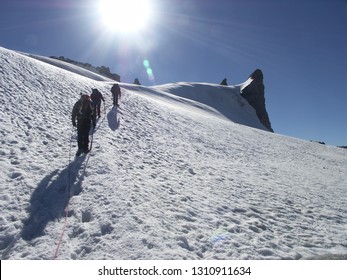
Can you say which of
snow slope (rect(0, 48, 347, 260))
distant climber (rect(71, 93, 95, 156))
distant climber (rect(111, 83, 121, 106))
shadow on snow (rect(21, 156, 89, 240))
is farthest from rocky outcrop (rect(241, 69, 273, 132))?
shadow on snow (rect(21, 156, 89, 240))

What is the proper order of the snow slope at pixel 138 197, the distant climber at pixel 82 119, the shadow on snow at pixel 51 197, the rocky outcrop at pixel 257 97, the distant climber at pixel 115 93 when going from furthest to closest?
the rocky outcrop at pixel 257 97 < the distant climber at pixel 115 93 < the distant climber at pixel 82 119 < the shadow on snow at pixel 51 197 < the snow slope at pixel 138 197

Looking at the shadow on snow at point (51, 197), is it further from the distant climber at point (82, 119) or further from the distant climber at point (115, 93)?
the distant climber at point (115, 93)

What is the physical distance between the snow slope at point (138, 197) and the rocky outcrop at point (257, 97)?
7672 centimetres

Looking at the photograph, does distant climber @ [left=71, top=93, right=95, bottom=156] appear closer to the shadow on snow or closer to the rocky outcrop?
the shadow on snow

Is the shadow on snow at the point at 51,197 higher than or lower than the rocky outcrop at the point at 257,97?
lower

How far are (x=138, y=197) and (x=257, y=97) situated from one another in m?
92.6

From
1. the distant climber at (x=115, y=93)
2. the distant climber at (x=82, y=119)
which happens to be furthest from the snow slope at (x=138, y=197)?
the distant climber at (x=115, y=93)

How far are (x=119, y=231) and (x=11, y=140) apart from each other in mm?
6254

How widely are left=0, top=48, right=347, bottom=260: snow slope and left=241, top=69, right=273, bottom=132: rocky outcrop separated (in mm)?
76723

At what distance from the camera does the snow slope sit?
6.41 metres

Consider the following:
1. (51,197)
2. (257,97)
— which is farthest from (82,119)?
(257,97)

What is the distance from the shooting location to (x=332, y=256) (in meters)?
6.70

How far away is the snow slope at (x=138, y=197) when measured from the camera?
21.0 ft
